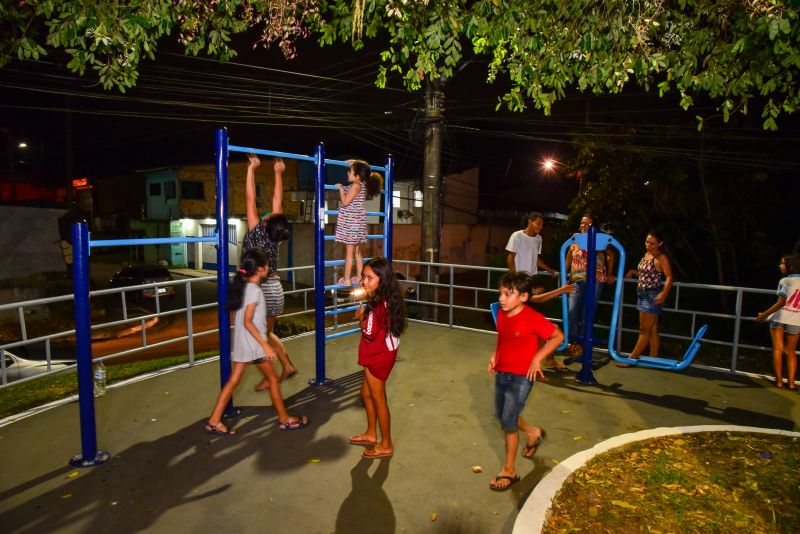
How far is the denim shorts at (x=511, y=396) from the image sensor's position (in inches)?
148

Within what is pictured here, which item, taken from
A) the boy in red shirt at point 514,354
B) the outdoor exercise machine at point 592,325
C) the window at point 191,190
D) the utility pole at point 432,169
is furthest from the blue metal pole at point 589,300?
the window at point 191,190

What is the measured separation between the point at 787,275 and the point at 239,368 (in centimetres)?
633

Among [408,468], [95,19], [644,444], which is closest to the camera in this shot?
[95,19]

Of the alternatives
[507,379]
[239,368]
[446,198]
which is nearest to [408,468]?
[507,379]

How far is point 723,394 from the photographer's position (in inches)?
229

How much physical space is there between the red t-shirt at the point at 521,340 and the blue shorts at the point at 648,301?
3.44 m

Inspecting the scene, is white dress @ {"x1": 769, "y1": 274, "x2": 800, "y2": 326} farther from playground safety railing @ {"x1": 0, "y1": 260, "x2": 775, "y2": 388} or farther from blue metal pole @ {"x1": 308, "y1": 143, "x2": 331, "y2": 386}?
blue metal pole @ {"x1": 308, "y1": 143, "x2": 331, "y2": 386}

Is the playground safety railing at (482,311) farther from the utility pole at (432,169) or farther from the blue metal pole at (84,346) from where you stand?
the blue metal pole at (84,346)

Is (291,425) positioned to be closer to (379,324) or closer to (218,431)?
(218,431)

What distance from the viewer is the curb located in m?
3.30

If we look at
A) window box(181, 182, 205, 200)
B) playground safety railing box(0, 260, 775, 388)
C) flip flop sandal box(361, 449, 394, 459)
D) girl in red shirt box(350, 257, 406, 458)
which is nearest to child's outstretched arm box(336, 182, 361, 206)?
playground safety railing box(0, 260, 775, 388)

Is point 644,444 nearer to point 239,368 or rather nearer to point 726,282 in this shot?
point 239,368

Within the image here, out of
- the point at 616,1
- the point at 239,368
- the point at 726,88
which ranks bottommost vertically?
the point at 239,368

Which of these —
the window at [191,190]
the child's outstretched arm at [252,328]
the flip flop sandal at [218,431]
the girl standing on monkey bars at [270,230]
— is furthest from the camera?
the window at [191,190]
